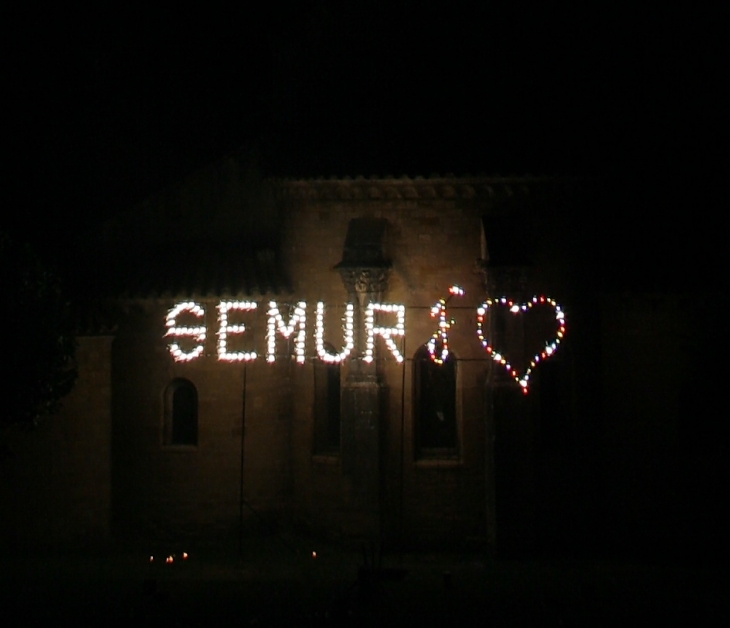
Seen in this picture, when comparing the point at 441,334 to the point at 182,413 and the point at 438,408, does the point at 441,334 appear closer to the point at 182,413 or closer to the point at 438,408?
the point at 438,408

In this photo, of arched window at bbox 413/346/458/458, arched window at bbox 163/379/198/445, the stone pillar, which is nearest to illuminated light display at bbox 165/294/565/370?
the stone pillar

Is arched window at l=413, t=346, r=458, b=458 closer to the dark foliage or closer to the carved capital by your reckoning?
the carved capital

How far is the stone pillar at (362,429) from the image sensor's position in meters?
20.6

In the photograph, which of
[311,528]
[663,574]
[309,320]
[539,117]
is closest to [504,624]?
[663,574]

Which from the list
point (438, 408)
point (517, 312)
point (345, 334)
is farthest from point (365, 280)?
point (438, 408)

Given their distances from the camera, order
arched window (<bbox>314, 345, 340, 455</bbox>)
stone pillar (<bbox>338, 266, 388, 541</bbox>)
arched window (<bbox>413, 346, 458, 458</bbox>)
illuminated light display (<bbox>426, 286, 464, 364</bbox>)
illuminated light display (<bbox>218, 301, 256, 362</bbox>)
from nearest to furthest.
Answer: illuminated light display (<bbox>426, 286, 464, 364</bbox>) → illuminated light display (<bbox>218, 301, 256, 362</bbox>) → stone pillar (<bbox>338, 266, 388, 541</bbox>) → arched window (<bbox>413, 346, 458, 458</bbox>) → arched window (<bbox>314, 345, 340, 455</bbox>)

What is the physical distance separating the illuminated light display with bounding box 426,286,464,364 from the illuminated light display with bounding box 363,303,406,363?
23.6 inches

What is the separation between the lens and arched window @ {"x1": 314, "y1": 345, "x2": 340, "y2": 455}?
2219cm

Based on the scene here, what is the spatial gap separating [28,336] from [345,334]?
19.4 feet

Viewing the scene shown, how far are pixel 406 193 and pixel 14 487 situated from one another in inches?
380

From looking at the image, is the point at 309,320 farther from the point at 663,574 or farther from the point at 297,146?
the point at 663,574

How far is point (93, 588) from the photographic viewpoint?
719 inches

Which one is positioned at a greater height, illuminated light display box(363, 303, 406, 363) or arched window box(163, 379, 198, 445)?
illuminated light display box(363, 303, 406, 363)

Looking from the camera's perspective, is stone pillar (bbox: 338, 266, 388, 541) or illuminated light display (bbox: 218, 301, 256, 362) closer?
illuminated light display (bbox: 218, 301, 256, 362)
